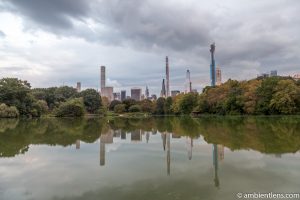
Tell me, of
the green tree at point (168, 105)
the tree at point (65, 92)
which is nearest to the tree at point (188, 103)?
the green tree at point (168, 105)

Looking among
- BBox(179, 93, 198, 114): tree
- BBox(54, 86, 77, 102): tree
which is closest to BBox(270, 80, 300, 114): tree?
BBox(179, 93, 198, 114): tree

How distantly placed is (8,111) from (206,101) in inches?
1610

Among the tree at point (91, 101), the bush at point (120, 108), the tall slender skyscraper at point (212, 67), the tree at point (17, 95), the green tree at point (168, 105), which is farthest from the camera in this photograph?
the tall slender skyscraper at point (212, 67)

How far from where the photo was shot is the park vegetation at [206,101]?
49406 mm

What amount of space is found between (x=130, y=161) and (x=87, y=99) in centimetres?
8450

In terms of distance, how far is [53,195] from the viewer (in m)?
6.93

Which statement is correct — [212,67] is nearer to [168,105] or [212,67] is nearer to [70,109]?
[168,105]

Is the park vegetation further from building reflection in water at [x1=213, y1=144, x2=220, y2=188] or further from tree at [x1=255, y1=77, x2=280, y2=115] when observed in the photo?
building reflection in water at [x1=213, y1=144, x2=220, y2=188]

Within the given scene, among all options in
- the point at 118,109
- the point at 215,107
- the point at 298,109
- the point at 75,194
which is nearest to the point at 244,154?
the point at 75,194

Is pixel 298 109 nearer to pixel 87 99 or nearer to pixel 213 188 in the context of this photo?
pixel 213 188

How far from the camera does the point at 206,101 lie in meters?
68.7

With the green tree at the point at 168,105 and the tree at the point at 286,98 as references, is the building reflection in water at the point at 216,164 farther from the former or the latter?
the green tree at the point at 168,105

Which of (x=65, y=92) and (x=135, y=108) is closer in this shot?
(x=65, y=92)

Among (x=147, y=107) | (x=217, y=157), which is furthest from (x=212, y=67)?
(x=217, y=157)
